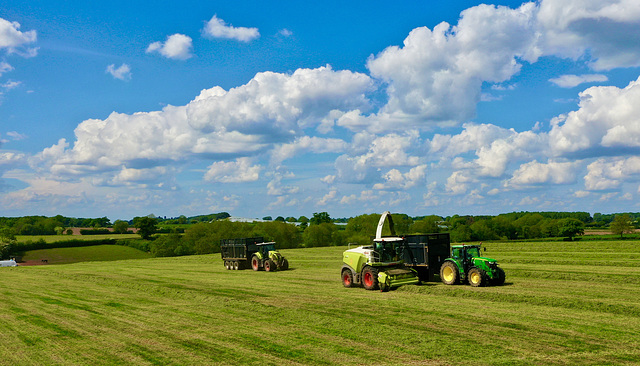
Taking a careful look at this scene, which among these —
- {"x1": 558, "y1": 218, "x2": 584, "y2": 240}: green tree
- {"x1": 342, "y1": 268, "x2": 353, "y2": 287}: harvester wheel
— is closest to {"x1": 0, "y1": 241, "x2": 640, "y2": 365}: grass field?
{"x1": 342, "y1": 268, "x2": 353, "y2": 287}: harvester wheel

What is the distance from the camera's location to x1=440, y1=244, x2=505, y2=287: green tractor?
19.7 meters

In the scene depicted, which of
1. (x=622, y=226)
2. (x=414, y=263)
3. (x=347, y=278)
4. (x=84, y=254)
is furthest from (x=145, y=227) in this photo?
(x=414, y=263)

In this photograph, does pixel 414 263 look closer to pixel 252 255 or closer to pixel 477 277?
pixel 477 277

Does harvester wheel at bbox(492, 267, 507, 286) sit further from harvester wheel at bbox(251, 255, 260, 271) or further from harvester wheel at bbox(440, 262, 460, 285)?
harvester wheel at bbox(251, 255, 260, 271)

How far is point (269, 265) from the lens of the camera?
31531 mm

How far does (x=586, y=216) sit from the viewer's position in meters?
127

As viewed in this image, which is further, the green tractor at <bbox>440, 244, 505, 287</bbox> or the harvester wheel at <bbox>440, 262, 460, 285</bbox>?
the harvester wheel at <bbox>440, 262, 460, 285</bbox>

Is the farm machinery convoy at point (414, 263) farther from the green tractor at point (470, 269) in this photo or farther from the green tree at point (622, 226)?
the green tree at point (622, 226)

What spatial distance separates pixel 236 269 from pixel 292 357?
84.2 feet

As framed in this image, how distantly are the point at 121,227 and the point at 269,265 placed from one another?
102657 millimetres

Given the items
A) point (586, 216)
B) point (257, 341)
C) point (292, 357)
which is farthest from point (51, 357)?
point (586, 216)

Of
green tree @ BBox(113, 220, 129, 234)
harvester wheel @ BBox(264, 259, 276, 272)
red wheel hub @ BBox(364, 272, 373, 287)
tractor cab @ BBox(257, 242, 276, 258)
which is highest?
green tree @ BBox(113, 220, 129, 234)

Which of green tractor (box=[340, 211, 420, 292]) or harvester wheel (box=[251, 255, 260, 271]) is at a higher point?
green tractor (box=[340, 211, 420, 292])

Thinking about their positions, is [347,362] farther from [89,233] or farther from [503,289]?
[89,233]
